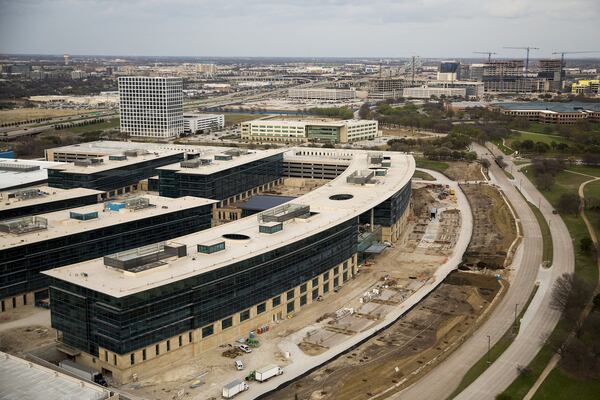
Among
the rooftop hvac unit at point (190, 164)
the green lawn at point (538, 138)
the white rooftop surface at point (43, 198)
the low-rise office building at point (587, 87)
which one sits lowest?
the green lawn at point (538, 138)

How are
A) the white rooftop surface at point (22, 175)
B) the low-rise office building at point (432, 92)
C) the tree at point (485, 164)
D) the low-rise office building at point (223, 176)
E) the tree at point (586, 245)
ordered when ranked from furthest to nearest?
the low-rise office building at point (432, 92), the tree at point (485, 164), the low-rise office building at point (223, 176), the white rooftop surface at point (22, 175), the tree at point (586, 245)

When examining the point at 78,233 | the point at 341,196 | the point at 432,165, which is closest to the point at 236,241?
the point at 78,233

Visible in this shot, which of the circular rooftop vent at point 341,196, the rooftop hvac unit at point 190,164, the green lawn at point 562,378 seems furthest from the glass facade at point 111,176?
the green lawn at point 562,378

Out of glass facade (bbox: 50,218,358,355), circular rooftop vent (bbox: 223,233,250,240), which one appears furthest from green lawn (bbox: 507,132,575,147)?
glass facade (bbox: 50,218,358,355)

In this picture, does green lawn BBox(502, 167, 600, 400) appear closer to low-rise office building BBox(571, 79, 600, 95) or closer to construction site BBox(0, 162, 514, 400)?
construction site BBox(0, 162, 514, 400)

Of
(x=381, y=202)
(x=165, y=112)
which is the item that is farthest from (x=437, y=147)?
(x=381, y=202)

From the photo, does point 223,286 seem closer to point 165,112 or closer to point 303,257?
point 303,257

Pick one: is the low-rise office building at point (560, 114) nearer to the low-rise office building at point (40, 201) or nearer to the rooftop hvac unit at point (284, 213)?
the rooftop hvac unit at point (284, 213)
